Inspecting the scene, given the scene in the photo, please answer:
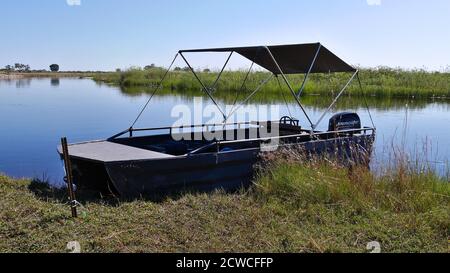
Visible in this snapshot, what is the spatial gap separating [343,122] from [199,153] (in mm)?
3793

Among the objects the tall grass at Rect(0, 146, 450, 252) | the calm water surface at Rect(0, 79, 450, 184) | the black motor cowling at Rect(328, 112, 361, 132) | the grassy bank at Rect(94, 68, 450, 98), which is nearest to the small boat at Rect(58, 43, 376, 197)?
the black motor cowling at Rect(328, 112, 361, 132)

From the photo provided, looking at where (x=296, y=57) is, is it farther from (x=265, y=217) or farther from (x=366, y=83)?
(x=366, y=83)

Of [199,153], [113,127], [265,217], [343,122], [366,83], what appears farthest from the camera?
[366,83]

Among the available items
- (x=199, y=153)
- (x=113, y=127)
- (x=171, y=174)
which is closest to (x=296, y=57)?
(x=199, y=153)

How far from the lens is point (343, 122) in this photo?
9.43 m

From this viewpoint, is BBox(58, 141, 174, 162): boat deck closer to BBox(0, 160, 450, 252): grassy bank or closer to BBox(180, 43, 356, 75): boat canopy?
BBox(0, 160, 450, 252): grassy bank

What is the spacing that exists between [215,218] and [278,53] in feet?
15.3

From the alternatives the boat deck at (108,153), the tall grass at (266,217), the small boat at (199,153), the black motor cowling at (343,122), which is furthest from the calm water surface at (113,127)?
the boat deck at (108,153)

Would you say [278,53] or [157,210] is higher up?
[278,53]

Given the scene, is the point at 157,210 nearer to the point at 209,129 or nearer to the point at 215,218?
the point at 215,218

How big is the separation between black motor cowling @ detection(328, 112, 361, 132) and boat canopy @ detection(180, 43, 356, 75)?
38.0 inches
